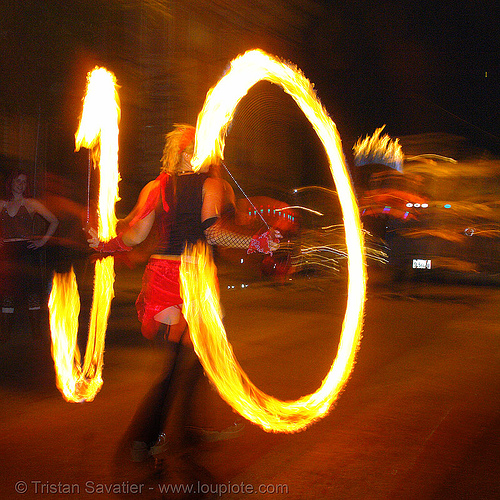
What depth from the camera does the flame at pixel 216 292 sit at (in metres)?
3.40

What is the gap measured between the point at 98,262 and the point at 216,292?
6.19 ft

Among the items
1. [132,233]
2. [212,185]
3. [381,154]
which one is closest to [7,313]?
[132,233]

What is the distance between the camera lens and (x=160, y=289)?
3354mm

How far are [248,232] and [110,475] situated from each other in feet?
5.10

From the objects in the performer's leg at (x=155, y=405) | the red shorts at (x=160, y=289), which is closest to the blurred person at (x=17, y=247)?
the red shorts at (x=160, y=289)

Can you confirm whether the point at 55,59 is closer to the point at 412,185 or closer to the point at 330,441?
the point at 330,441

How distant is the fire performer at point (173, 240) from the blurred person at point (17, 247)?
3388mm

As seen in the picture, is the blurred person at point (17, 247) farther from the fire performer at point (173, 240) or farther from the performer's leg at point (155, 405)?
the performer's leg at point (155, 405)

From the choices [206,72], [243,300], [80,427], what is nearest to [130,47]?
[206,72]

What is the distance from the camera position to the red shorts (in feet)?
11.0

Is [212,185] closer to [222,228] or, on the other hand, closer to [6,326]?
[222,228]

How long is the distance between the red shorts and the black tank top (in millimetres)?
79

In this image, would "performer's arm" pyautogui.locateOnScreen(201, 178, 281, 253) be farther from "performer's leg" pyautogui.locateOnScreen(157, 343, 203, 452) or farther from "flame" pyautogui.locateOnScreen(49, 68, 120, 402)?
"flame" pyautogui.locateOnScreen(49, 68, 120, 402)

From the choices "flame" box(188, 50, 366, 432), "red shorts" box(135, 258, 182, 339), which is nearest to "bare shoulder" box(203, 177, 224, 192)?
"flame" box(188, 50, 366, 432)
